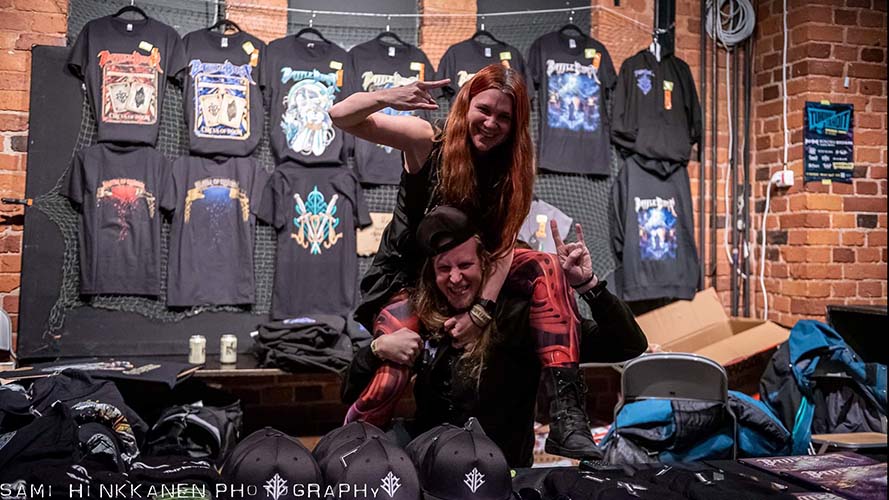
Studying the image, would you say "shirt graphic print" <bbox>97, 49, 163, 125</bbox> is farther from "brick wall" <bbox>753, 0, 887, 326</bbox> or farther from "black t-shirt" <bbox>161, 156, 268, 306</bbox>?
"brick wall" <bbox>753, 0, 887, 326</bbox>

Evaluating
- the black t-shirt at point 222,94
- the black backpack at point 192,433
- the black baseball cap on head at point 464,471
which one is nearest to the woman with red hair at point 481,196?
the black baseball cap on head at point 464,471

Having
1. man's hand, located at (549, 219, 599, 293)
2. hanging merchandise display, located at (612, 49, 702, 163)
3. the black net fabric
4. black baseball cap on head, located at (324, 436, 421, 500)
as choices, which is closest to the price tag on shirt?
hanging merchandise display, located at (612, 49, 702, 163)

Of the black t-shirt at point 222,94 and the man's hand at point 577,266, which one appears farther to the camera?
the black t-shirt at point 222,94

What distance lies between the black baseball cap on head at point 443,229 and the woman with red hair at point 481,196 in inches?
1.1

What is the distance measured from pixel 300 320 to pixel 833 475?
2.26m

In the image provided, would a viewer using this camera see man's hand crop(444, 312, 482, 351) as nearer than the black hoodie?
Yes

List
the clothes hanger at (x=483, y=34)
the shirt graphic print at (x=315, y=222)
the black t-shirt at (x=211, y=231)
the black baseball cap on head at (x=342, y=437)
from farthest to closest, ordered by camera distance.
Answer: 1. the clothes hanger at (x=483, y=34)
2. the shirt graphic print at (x=315, y=222)
3. the black t-shirt at (x=211, y=231)
4. the black baseball cap on head at (x=342, y=437)

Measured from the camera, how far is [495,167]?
6.07ft

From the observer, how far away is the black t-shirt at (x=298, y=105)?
3.41 m

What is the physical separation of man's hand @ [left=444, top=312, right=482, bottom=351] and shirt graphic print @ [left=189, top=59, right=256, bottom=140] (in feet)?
6.45

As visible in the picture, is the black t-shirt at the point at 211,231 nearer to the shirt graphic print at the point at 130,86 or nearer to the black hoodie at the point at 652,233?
the shirt graphic print at the point at 130,86

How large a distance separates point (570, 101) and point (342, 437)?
2.60 meters

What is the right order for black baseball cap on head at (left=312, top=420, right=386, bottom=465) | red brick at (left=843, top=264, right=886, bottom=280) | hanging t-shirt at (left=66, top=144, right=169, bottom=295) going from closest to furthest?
1. black baseball cap on head at (left=312, top=420, right=386, bottom=465)
2. hanging t-shirt at (left=66, top=144, right=169, bottom=295)
3. red brick at (left=843, top=264, right=886, bottom=280)

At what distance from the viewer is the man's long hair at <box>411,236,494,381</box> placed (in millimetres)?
1849
